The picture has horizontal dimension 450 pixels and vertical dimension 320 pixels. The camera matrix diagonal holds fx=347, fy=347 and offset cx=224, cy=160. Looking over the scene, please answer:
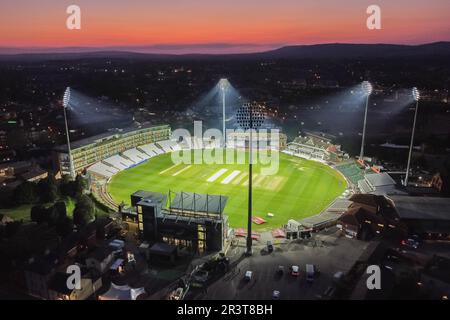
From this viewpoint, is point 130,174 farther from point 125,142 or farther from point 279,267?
point 279,267

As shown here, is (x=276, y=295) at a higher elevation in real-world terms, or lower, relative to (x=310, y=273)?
lower

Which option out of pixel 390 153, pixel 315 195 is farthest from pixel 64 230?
pixel 390 153

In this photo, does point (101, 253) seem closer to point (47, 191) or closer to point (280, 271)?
point (280, 271)

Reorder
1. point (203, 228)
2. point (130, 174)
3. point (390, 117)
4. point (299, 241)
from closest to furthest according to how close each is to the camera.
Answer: point (203, 228) → point (299, 241) → point (130, 174) → point (390, 117)

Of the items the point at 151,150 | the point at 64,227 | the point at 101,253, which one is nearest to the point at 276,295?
the point at 101,253

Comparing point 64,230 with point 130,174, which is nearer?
point 64,230

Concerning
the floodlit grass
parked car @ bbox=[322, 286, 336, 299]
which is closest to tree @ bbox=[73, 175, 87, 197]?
the floodlit grass

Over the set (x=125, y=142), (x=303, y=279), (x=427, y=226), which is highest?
(x=125, y=142)
